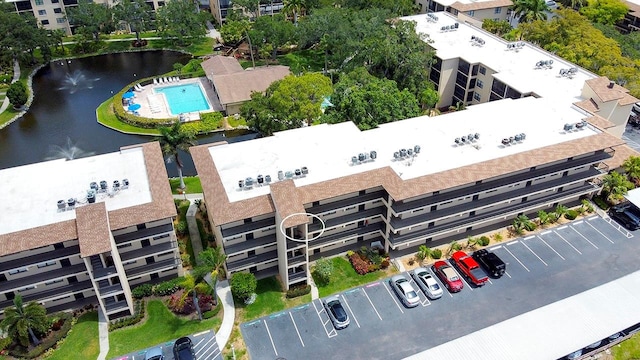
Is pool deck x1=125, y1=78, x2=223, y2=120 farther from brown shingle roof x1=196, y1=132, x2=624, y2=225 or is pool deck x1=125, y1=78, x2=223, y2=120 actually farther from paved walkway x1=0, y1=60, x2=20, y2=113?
brown shingle roof x1=196, y1=132, x2=624, y2=225

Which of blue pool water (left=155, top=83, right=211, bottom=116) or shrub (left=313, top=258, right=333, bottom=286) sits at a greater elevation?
blue pool water (left=155, top=83, right=211, bottom=116)

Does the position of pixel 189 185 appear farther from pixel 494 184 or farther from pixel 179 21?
pixel 179 21

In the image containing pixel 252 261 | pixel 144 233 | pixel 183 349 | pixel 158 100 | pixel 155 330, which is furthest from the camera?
pixel 158 100

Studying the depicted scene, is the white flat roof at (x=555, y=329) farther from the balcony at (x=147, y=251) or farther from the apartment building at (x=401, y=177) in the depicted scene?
the balcony at (x=147, y=251)

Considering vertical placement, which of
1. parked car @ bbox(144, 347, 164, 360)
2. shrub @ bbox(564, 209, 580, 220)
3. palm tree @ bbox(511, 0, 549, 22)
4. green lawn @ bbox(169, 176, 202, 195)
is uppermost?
palm tree @ bbox(511, 0, 549, 22)

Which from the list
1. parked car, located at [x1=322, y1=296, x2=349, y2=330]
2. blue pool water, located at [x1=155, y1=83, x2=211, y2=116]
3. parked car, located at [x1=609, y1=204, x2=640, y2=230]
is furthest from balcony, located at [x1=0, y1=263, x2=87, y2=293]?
parked car, located at [x1=609, y1=204, x2=640, y2=230]

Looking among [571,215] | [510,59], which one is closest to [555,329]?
[571,215]

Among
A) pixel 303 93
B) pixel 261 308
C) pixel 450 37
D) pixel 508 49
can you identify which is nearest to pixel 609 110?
pixel 508 49
